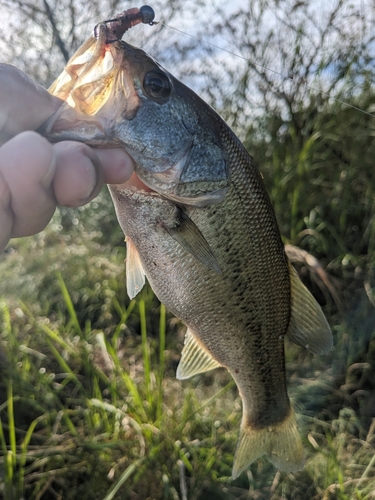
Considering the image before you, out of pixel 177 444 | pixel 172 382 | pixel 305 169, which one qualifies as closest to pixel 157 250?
Answer: pixel 177 444

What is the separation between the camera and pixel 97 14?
4320 millimetres

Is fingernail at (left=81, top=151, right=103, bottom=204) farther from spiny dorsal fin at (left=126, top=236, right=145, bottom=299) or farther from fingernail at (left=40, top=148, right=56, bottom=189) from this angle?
spiny dorsal fin at (left=126, top=236, right=145, bottom=299)

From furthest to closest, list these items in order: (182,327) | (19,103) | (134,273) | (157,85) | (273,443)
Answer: (182,327), (273,443), (134,273), (157,85), (19,103)

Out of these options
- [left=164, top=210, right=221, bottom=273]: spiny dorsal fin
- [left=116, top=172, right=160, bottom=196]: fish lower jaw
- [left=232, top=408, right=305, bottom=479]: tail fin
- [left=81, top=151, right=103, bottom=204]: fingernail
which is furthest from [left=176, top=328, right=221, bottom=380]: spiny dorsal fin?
[left=81, top=151, right=103, bottom=204]: fingernail

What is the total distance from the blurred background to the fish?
566 millimetres

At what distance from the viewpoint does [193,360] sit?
1.66 metres

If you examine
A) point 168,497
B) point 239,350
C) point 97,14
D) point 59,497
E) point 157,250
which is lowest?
point 59,497

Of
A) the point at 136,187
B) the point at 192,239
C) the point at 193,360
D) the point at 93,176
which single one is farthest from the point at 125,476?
the point at 93,176

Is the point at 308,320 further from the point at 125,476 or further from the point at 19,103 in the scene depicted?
the point at 19,103

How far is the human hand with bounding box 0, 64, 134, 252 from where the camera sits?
0.91 m

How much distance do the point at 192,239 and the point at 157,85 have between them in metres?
0.47

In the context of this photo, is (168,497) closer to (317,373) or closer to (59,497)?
(59,497)

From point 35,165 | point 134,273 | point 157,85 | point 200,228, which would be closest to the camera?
point 35,165

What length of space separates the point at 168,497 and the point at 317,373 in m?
1.26
